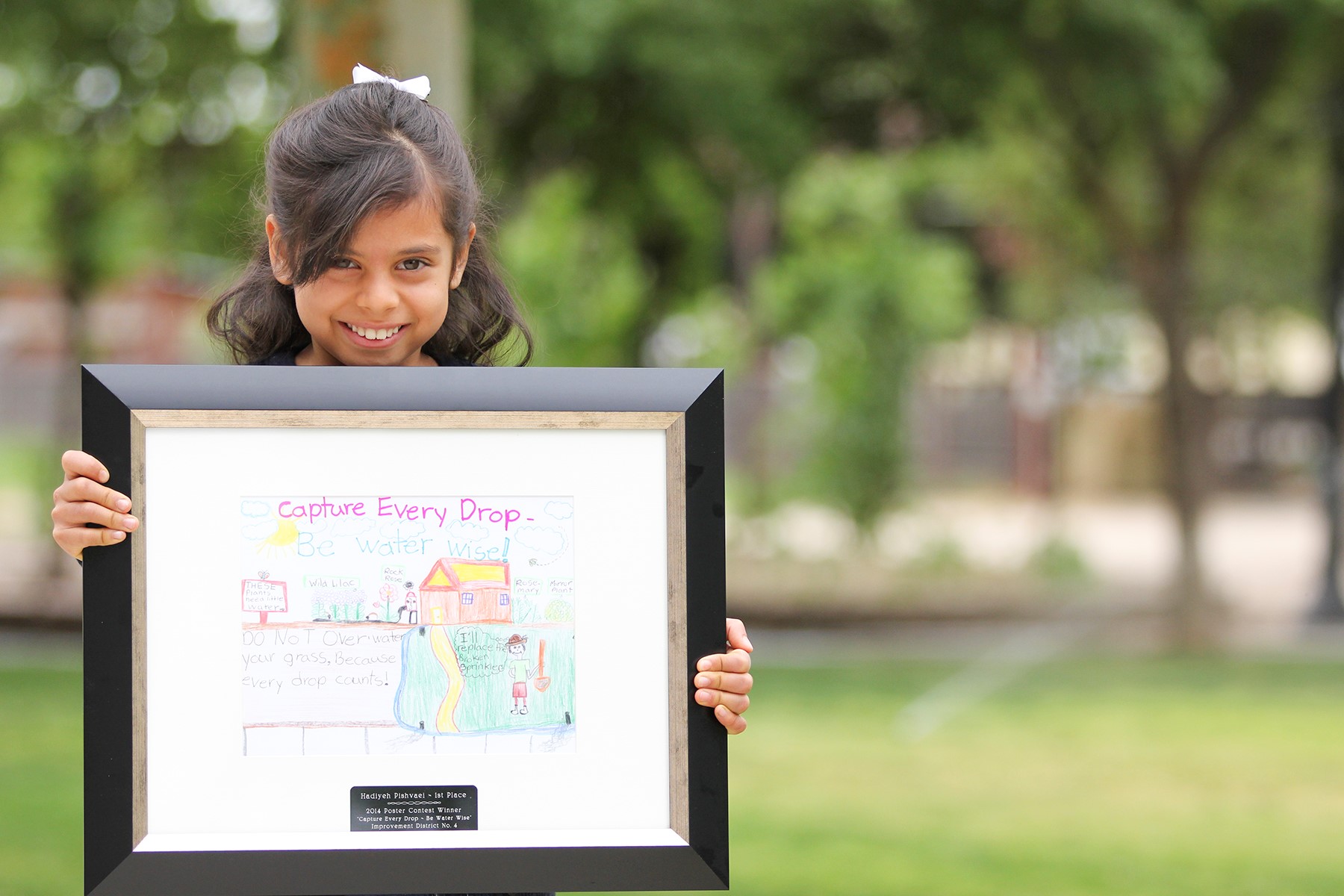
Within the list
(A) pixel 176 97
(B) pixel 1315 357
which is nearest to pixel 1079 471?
Answer: (B) pixel 1315 357

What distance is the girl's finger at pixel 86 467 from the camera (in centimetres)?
164

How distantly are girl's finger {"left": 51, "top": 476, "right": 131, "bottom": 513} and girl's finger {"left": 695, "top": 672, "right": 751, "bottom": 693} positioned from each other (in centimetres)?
68

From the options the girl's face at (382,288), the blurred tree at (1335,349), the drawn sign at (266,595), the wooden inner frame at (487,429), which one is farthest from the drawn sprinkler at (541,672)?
the blurred tree at (1335,349)

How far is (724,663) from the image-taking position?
169 centimetres

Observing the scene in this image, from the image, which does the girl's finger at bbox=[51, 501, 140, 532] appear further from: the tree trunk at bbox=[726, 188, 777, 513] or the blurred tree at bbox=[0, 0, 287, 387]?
the tree trunk at bbox=[726, 188, 777, 513]

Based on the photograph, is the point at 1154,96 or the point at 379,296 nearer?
the point at 379,296

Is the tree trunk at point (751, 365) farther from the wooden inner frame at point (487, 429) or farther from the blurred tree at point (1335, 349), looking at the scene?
the wooden inner frame at point (487, 429)

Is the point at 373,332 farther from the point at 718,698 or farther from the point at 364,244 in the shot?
the point at 718,698

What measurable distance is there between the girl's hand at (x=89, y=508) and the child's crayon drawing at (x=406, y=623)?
5.3 inches

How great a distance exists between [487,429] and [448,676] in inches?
11.6

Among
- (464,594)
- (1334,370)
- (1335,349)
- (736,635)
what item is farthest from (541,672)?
(1334,370)

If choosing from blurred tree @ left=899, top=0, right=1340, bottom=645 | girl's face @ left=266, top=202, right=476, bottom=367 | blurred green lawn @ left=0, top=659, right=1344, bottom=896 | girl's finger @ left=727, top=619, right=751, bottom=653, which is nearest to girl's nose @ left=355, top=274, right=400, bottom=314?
girl's face @ left=266, top=202, right=476, bottom=367

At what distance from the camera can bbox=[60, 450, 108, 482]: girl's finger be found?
164cm

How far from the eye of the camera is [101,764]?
5.37ft
